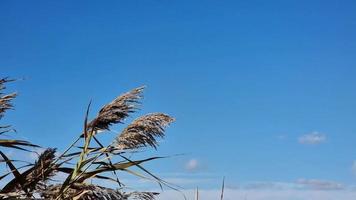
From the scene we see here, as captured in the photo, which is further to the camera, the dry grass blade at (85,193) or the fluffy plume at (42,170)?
the fluffy plume at (42,170)

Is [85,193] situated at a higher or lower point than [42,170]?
A: lower

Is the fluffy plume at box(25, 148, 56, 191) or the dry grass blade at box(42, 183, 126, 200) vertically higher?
the fluffy plume at box(25, 148, 56, 191)

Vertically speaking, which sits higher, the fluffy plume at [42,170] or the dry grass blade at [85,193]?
the fluffy plume at [42,170]

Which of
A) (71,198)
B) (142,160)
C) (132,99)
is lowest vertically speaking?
(71,198)

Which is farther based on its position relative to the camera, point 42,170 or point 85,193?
point 42,170

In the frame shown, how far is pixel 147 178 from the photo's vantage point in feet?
20.1

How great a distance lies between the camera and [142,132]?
6.18 metres

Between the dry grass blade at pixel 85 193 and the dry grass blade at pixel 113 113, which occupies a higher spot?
the dry grass blade at pixel 113 113

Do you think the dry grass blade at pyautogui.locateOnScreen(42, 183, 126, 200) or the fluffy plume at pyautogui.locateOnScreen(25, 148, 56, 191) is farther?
the fluffy plume at pyautogui.locateOnScreen(25, 148, 56, 191)

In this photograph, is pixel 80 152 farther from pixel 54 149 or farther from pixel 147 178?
pixel 147 178

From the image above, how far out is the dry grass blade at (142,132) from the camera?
6133 mm

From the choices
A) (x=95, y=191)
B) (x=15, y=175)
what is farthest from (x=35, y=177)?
(x=95, y=191)

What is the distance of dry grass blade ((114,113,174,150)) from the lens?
6133mm

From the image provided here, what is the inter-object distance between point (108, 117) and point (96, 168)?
458 millimetres
